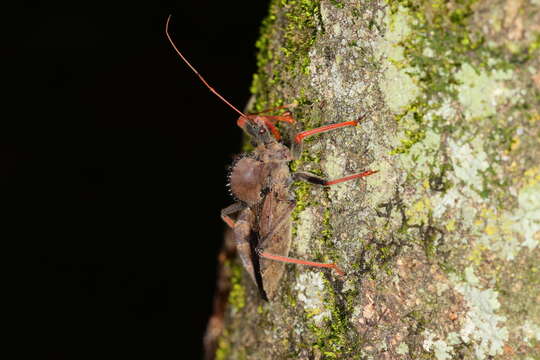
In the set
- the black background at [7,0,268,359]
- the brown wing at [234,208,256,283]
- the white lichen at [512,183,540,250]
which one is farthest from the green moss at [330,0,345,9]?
the black background at [7,0,268,359]

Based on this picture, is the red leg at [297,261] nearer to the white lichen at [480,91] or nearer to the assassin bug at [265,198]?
the assassin bug at [265,198]

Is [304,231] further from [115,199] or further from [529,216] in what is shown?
[115,199]

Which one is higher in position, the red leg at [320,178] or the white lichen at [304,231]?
the red leg at [320,178]

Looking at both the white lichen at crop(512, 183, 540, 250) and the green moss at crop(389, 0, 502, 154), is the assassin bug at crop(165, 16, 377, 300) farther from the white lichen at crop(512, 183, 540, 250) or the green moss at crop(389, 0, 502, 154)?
the white lichen at crop(512, 183, 540, 250)

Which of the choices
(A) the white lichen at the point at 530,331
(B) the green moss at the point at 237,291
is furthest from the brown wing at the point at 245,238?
(A) the white lichen at the point at 530,331

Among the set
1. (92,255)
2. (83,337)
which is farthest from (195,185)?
(83,337)

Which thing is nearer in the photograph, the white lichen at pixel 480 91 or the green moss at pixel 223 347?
the white lichen at pixel 480 91

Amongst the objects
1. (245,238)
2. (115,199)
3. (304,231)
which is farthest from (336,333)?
(115,199)
